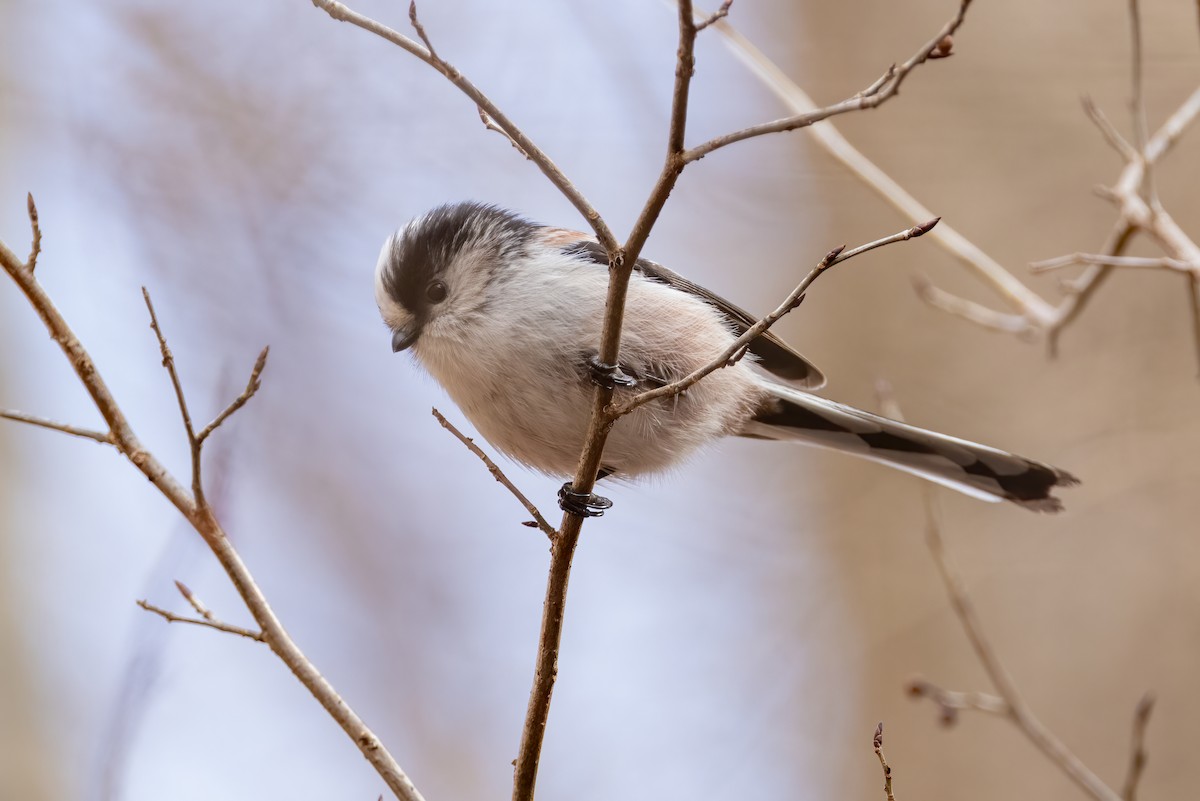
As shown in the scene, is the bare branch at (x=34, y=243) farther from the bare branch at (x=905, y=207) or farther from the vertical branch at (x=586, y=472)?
the bare branch at (x=905, y=207)

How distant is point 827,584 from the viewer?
4996 millimetres

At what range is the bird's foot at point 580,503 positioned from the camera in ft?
7.07

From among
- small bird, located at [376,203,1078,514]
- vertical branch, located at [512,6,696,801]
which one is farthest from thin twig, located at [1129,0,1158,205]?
vertical branch, located at [512,6,696,801]

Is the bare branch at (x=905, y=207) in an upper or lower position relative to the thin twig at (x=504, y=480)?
upper

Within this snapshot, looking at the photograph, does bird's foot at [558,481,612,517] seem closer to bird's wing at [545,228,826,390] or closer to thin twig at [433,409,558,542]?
thin twig at [433,409,558,542]

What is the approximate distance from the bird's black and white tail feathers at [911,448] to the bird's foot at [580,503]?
104cm

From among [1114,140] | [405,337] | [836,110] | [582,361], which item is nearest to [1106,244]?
[1114,140]

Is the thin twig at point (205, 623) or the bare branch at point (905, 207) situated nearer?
the thin twig at point (205, 623)

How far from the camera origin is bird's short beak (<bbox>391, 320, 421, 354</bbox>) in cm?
294

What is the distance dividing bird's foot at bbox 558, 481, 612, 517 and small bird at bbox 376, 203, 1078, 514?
0.01 m

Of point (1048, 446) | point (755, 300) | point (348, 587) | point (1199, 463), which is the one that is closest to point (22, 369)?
point (348, 587)

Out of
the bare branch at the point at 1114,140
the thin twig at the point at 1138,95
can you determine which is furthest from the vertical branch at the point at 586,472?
the bare branch at the point at 1114,140

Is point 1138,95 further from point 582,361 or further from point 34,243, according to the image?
point 34,243

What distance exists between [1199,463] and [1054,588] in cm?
77
